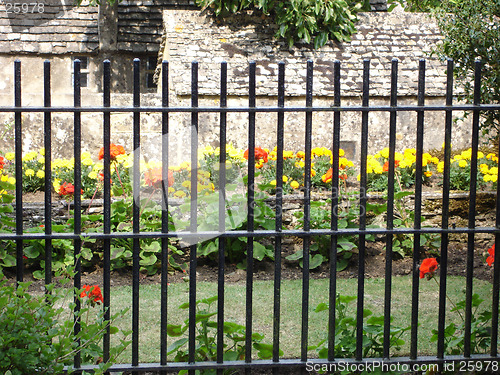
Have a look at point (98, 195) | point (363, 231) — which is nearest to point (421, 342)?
point (363, 231)

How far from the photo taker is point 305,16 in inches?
387

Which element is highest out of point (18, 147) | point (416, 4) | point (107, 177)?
point (416, 4)

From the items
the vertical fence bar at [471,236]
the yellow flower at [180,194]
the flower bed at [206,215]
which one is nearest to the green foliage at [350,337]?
the vertical fence bar at [471,236]

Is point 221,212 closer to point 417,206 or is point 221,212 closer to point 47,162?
point 47,162

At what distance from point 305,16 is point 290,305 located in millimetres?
6177

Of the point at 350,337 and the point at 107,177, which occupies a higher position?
the point at 107,177

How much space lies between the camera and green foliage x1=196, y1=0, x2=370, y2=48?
32.1 feet

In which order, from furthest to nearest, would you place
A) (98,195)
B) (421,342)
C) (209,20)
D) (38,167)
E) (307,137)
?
(209,20) < (38,167) < (98,195) < (421,342) < (307,137)

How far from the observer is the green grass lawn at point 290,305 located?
14.1 ft

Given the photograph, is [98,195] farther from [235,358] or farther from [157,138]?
[235,358]

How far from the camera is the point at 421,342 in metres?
4.25

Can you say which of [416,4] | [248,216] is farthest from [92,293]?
[416,4]

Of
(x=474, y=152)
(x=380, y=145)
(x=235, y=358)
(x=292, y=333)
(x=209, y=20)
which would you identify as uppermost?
(x=209, y=20)

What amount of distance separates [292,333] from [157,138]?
17.8 feet
